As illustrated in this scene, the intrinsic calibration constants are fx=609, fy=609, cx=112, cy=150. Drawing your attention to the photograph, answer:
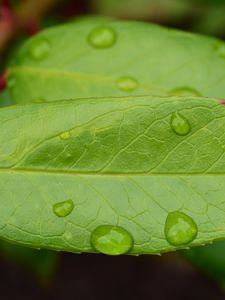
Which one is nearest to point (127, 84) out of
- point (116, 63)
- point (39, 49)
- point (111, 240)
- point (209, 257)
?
point (116, 63)

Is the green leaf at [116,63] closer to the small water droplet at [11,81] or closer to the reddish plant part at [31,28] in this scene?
the small water droplet at [11,81]

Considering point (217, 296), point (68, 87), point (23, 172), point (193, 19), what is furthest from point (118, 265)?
point (23, 172)

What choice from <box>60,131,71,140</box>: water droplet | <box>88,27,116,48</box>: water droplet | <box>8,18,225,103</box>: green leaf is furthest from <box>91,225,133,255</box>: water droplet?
<box>88,27,116,48</box>: water droplet

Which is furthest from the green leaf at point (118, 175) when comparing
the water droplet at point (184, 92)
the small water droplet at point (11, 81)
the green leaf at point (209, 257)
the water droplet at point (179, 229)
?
the green leaf at point (209, 257)

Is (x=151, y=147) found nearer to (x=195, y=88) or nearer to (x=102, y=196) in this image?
(x=102, y=196)

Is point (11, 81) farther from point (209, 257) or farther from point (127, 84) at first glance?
point (209, 257)

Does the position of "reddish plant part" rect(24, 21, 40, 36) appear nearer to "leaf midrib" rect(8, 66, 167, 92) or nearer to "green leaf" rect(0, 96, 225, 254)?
"leaf midrib" rect(8, 66, 167, 92)
